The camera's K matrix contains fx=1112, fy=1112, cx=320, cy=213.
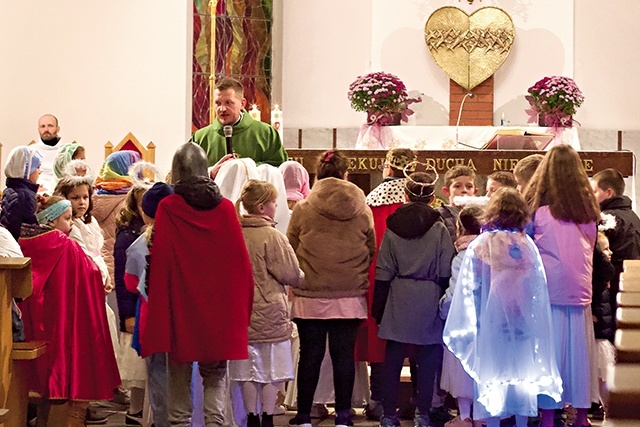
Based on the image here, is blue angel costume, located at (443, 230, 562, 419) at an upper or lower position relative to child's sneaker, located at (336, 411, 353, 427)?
upper

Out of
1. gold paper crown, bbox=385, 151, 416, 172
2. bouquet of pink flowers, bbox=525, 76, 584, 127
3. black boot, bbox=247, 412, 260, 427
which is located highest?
bouquet of pink flowers, bbox=525, 76, 584, 127

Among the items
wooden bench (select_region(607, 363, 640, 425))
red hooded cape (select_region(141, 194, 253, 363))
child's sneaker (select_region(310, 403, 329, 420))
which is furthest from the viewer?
child's sneaker (select_region(310, 403, 329, 420))

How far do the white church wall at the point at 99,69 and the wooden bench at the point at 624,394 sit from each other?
35.1ft

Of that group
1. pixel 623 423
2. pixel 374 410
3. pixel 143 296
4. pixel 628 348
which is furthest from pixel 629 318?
pixel 374 410

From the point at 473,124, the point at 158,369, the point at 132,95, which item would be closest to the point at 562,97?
the point at 473,124

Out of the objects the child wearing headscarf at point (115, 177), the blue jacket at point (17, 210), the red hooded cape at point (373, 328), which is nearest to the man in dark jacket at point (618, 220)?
the red hooded cape at point (373, 328)

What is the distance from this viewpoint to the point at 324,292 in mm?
6176

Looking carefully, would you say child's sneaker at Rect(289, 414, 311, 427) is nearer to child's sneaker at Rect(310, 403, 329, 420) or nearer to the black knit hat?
child's sneaker at Rect(310, 403, 329, 420)

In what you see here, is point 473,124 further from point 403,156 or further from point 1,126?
point 403,156

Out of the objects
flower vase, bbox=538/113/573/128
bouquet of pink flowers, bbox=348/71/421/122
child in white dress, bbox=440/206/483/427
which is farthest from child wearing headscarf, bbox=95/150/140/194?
flower vase, bbox=538/113/573/128

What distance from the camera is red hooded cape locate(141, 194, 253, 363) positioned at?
5.26 meters

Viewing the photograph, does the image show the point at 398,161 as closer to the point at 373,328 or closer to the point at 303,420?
the point at 373,328

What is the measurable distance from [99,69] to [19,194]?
6845 mm

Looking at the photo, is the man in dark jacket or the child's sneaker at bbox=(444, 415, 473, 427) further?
the man in dark jacket
